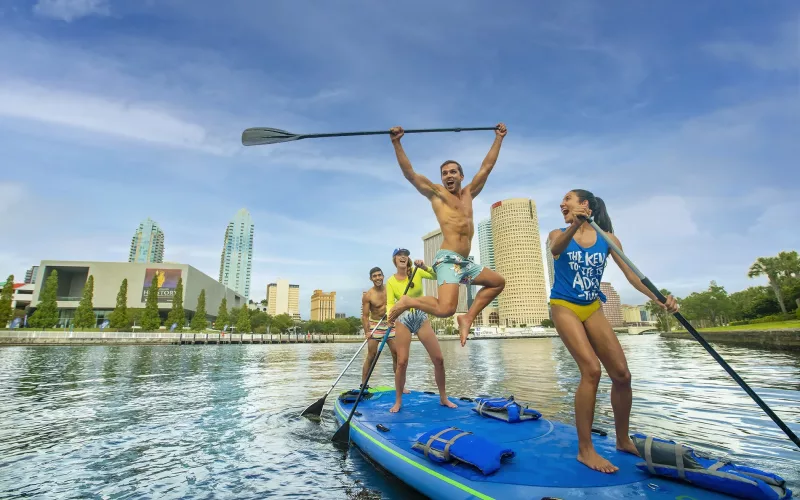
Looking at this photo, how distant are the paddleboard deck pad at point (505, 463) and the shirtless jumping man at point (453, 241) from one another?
5.49ft

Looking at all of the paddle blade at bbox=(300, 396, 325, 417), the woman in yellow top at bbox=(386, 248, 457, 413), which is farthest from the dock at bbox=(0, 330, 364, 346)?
the woman in yellow top at bbox=(386, 248, 457, 413)

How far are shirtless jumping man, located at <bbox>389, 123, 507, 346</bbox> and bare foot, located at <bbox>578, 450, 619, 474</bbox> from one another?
7.15 feet

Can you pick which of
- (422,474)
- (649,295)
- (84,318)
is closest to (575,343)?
(649,295)

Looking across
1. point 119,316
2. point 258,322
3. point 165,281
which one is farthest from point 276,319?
point 119,316

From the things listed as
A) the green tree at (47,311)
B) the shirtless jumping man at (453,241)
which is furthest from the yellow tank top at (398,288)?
the green tree at (47,311)

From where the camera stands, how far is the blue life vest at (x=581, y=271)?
493 cm

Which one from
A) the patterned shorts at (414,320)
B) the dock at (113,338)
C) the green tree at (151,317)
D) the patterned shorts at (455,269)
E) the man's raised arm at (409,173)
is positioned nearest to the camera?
the patterned shorts at (455,269)

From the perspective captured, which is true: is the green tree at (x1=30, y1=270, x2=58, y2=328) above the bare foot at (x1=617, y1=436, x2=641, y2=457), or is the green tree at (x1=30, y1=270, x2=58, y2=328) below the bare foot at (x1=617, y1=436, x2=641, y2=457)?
above

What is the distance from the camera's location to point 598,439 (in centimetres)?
554

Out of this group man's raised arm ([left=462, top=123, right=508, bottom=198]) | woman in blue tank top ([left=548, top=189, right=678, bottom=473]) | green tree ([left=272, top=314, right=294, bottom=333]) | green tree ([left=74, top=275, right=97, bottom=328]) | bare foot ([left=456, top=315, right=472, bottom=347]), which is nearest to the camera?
woman in blue tank top ([left=548, top=189, right=678, bottom=473])

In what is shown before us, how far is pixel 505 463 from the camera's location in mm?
4535

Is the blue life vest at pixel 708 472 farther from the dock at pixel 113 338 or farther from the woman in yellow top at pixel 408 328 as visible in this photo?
the dock at pixel 113 338

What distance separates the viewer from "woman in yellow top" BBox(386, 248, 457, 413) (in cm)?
803

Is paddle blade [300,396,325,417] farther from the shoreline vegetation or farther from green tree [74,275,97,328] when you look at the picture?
green tree [74,275,97,328]
